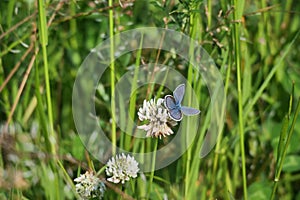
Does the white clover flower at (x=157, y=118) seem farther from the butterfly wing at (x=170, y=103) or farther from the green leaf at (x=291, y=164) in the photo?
the green leaf at (x=291, y=164)

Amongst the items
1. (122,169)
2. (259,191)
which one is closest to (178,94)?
(122,169)

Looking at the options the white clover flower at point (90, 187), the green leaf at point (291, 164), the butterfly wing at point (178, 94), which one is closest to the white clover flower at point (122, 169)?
the white clover flower at point (90, 187)

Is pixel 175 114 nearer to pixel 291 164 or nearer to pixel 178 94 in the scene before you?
pixel 178 94

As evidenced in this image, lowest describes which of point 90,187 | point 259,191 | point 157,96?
point 259,191

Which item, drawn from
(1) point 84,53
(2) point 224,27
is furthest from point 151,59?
(1) point 84,53

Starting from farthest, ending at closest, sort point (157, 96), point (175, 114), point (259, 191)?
point (259, 191)
point (157, 96)
point (175, 114)

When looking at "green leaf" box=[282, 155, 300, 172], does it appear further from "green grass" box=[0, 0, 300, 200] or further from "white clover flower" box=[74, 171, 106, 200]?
"white clover flower" box=[74, 171, 106, 200]

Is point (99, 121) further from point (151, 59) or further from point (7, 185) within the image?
point (7, 185)
